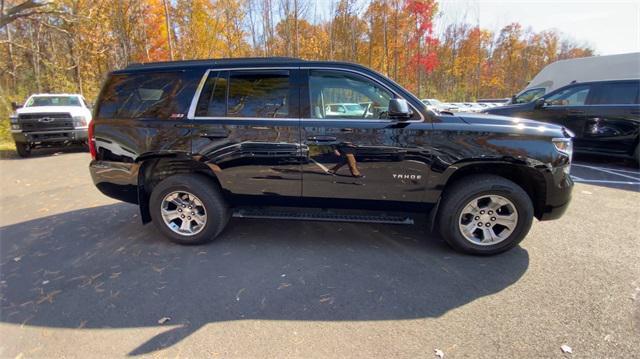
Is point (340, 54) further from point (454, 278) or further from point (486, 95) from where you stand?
point (454, 278)

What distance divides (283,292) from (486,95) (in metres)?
46.9

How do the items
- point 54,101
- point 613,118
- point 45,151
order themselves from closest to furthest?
point 613,118 → point 45,151 → point 54,101

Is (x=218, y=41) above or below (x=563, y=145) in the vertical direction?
above

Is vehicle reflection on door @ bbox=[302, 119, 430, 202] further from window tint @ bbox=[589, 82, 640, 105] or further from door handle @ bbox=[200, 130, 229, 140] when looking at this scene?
window tint @ bbox=[589, 82, 640, 105]

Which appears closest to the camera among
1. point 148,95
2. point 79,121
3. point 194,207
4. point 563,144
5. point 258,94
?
point 563,144

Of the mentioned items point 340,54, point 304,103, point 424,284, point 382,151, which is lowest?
point 424,284

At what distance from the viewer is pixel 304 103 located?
337cm

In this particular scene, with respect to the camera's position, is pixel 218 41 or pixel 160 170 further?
pixel 218 41

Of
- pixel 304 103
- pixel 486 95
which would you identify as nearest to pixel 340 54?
pixel 486 95

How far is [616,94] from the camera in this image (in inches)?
291

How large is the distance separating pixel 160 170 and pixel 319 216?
1938 mm

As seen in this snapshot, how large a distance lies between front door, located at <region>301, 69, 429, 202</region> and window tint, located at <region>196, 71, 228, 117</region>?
0.88 m

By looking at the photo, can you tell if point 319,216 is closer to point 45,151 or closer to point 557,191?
point 557,191

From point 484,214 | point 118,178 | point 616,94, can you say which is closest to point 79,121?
point 118,178
